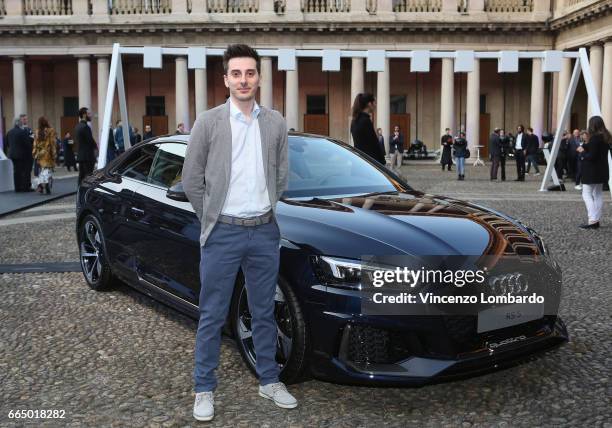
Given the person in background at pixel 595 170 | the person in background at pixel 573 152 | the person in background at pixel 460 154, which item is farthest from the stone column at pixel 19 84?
the person in background at pixel 595 170

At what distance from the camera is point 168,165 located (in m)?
5.54

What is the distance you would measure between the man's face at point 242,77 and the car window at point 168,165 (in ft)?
5.74

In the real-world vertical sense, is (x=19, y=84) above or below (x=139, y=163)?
above

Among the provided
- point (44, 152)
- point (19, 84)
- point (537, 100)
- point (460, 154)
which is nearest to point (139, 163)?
point (44, 152)

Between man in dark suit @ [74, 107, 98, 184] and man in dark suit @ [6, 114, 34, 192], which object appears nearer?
man in dark suit @ [74, 107, 98, 184]

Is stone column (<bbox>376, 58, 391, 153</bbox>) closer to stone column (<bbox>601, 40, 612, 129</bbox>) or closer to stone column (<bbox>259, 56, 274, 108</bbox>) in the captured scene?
stone column (<bbox>259, 56, 274, 108</bbox>)

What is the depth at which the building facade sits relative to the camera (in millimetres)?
41844

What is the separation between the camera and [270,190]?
3.73m

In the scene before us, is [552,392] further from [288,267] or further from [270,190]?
[270,190]

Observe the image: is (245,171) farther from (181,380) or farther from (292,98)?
(292,98)

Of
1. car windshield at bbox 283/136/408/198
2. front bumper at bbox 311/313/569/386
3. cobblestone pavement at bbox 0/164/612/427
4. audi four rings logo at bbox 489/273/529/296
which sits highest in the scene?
car windshield at bbox 283/136/408/198

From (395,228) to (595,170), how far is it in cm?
874

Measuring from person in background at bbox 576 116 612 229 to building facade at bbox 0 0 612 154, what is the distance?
2909 centimetres

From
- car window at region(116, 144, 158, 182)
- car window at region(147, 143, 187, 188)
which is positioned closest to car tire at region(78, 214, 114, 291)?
car window at region(116, 144, 158, 182)
